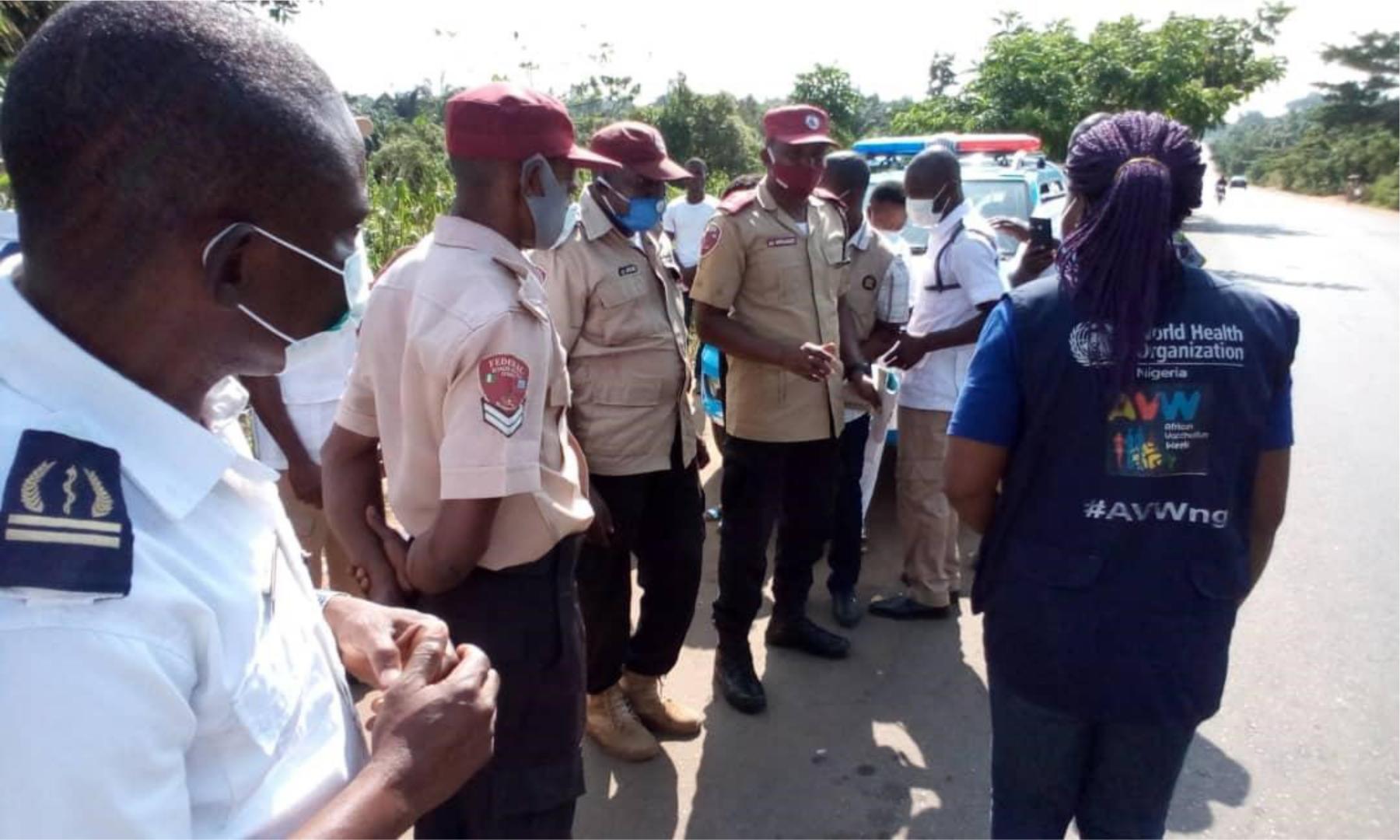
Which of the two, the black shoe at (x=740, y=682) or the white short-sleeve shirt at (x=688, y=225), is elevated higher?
the white short-sleeve shirt at (x=688, y=225)

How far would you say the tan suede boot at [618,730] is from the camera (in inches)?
125

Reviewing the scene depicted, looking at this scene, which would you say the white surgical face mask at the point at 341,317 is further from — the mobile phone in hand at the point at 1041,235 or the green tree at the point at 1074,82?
the green tree at the point at 1074,82

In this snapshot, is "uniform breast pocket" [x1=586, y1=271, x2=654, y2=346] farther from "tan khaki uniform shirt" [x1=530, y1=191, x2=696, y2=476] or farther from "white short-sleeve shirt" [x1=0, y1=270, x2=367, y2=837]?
"white short-sleeve shirt" [x1=0, y1=270, x2=367, y2=837]

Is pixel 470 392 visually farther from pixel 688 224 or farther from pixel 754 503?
pixel 688 224

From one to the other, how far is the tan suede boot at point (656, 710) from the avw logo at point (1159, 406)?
199 cm

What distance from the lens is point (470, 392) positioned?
1751mm

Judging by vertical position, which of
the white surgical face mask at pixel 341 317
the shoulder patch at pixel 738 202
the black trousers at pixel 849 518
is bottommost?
the black trousers at pixel 849 518

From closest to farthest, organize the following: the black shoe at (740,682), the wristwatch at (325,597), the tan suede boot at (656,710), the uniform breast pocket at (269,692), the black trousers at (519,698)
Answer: the uniform breast pocket at (269,692), the wristwatch at (325,597), the black trousers at (519,698), the tan suede boot at (656,710), the black shoe at (740,682)

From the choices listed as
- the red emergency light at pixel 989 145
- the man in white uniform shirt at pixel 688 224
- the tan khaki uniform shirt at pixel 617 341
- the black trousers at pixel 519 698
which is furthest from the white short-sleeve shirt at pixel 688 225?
the black trousers at pixel 519 698

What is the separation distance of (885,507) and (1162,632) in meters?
3.67

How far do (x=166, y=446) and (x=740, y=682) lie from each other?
2.82 m

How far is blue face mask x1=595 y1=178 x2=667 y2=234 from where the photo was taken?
9.86 feet

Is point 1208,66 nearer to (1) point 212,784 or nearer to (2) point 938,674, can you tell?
(2) point 938,674

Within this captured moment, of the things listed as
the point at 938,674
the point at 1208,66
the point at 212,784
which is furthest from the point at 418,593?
the point at 1208,66
